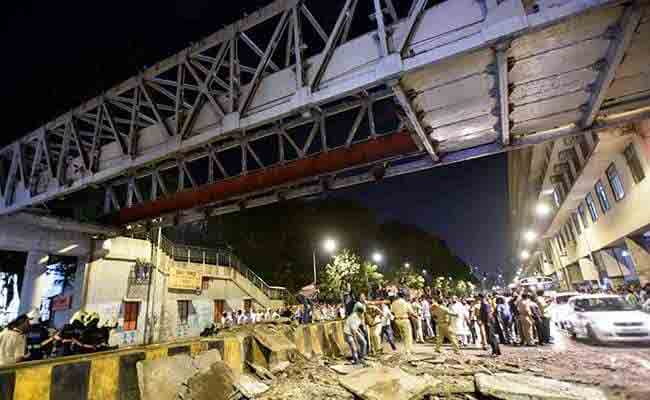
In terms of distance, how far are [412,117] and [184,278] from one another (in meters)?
20.2

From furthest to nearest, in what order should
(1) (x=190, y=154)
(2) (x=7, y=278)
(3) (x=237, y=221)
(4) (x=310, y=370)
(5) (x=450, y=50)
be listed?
(3) (x=237, y=221), (2) (x=7, y=278), (1) (x=190, y=154), (4) (x=310, y=370), (5) (x=450, y=50)

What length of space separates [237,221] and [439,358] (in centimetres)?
2892

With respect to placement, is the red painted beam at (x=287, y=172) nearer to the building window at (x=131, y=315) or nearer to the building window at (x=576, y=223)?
the building window at (x=131, y=315)

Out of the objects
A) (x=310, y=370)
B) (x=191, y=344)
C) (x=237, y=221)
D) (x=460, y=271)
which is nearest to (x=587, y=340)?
(x=310, y=370)

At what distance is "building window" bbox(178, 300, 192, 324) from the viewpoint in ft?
69.0

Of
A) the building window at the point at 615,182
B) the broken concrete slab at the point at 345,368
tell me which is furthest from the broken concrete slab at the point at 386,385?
the building window at the point at 615,182

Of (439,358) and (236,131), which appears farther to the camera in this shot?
(439,358)

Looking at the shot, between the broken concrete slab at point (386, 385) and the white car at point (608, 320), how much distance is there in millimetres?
7760

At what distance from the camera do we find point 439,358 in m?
8.38

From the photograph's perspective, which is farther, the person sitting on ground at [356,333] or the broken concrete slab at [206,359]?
the person sitting on ground at [356,333]

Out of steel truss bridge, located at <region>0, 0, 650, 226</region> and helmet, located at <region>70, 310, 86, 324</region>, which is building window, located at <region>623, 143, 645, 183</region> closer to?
steel truss bridge, located at <region>0, 0, 650, 226</region>

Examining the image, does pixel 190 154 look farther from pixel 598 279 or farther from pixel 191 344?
pixel 598 279

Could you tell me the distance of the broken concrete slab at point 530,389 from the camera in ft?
15.5

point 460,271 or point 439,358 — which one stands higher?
point 460,271
